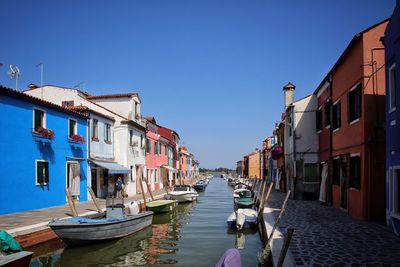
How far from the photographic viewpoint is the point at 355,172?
14188 millimetres

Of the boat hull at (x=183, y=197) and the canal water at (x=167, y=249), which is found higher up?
the canal water at (x=167, y=249)

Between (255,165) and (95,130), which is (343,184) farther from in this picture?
(255,165)

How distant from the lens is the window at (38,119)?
17409mm

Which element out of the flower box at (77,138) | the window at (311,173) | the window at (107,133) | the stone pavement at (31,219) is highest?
the window at (107,133)

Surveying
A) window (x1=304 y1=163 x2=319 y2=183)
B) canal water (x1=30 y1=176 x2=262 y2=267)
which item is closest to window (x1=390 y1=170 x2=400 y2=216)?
canal water (x1=30 y1=176 x2=262 y2=267)

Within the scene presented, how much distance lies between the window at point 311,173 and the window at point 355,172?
7.25 metres

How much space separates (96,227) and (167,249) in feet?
8.64

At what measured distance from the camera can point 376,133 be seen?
12.5m

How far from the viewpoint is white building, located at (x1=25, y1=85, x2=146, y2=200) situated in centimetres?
2341

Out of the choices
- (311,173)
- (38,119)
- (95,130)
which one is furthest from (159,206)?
(311,173)

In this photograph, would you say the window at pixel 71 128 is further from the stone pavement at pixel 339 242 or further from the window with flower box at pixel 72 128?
the stone pavement at pixel 339 242

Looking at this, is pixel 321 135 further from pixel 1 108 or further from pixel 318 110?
pixel 1 108

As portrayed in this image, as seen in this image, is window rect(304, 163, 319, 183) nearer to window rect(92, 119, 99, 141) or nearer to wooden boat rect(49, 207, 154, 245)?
wooden boat rect(49, 207, 154, 245)

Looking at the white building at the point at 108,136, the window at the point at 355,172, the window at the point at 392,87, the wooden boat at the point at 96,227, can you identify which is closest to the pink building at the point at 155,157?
the white building at the point at 108,136
